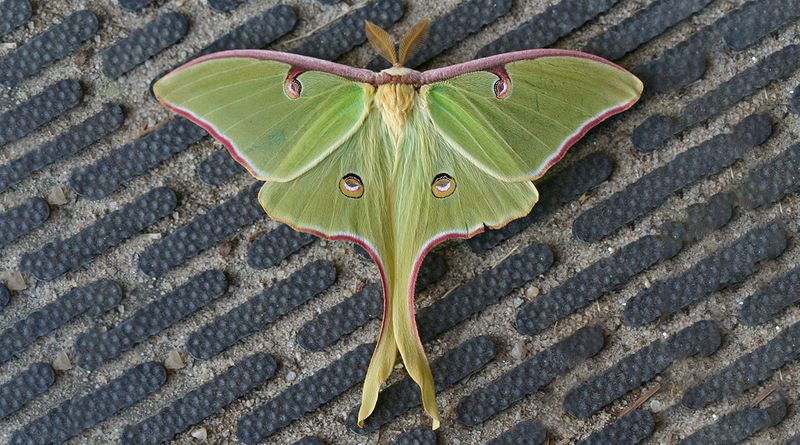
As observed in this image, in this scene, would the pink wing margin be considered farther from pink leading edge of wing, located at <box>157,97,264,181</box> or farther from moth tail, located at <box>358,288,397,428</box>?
moth tail, located at <box>358,288,397,428</box>

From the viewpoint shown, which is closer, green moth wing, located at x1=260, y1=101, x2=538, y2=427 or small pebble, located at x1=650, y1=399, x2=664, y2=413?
green moth wing, located at x1=260, y1=101, x2=538, y2=427

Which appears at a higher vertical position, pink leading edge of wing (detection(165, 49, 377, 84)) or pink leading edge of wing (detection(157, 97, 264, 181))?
pink leading edge of wing (detection(165, 49, 377, 84))

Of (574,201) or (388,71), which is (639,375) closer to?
(574,201)

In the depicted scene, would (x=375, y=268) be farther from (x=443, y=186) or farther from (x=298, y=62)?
(x=298, y=62)

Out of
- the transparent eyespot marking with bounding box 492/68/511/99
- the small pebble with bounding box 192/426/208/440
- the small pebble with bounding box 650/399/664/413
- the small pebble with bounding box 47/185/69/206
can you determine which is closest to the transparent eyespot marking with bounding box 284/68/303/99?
the transparent eyespot marking with bounding box 492/68/511/99

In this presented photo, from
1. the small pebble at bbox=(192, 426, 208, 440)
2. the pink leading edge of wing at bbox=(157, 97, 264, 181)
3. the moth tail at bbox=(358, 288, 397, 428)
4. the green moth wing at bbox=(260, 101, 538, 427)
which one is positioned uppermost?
the pink leading edge of wing at bbox=(157, 97, 264, 181)

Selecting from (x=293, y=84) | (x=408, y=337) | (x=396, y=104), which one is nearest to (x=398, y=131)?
(x=396, y=104)

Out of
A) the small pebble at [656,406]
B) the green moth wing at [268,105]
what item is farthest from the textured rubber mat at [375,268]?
the green moth wing at [268,105]
